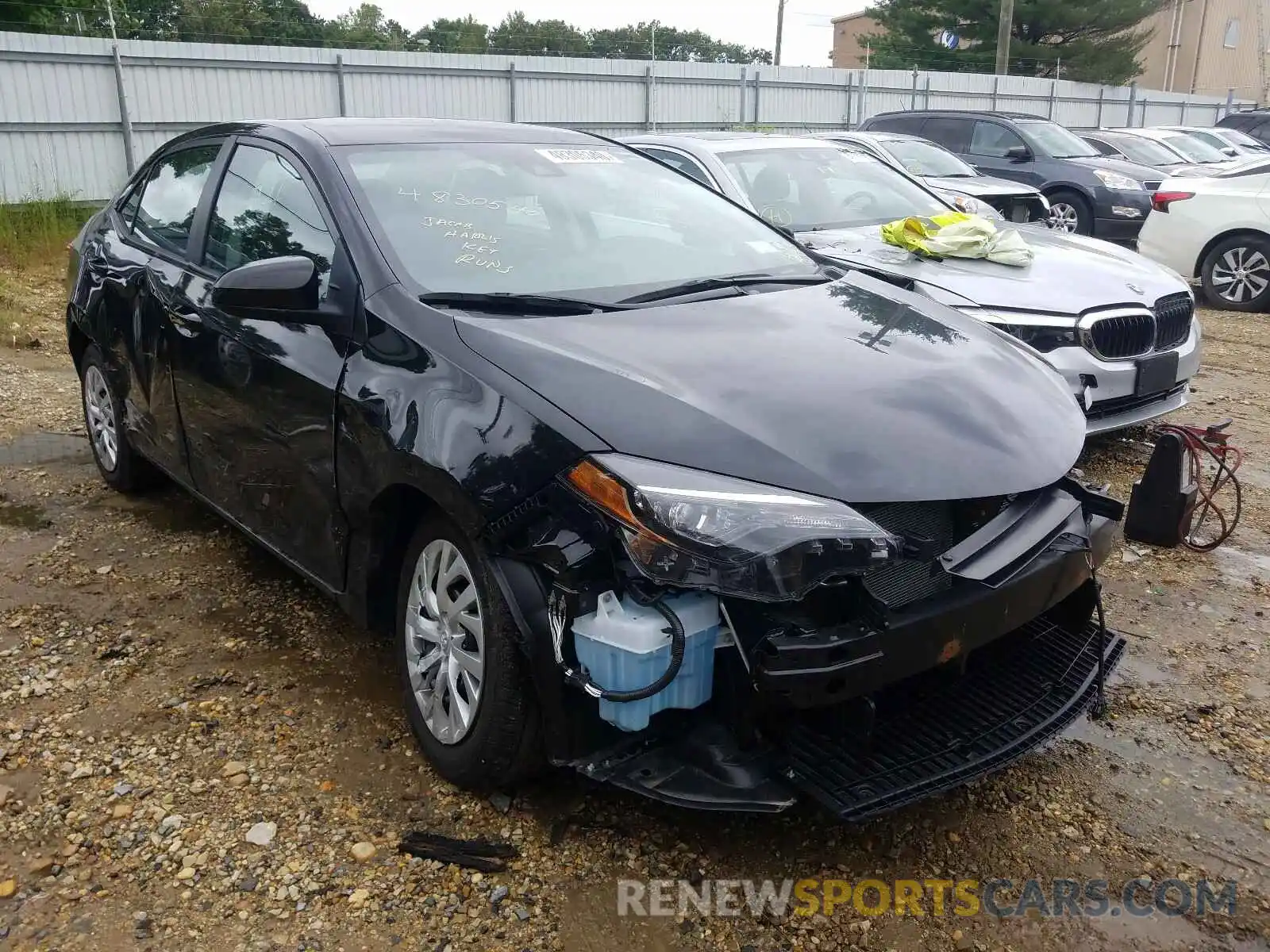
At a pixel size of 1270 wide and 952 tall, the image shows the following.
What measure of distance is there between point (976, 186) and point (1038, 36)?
31767mm

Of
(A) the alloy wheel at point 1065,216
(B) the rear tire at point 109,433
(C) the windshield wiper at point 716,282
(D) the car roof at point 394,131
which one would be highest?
(D) the car roof at point 394,131

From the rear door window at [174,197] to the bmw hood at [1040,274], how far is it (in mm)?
3017

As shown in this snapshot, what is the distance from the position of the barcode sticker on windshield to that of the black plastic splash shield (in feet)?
7.13

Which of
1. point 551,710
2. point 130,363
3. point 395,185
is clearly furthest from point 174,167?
point 551,710

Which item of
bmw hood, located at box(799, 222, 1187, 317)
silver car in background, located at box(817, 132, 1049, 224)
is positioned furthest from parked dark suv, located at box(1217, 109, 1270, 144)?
bmw hood, located at box(799, 222, 1187, 317)

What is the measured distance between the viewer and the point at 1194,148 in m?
17.8

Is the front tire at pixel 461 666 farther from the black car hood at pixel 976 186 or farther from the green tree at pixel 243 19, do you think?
the green tree at pixel 243 19

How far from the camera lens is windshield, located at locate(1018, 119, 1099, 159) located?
13.5m

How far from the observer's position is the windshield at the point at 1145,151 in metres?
16.9

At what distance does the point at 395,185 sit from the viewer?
10.7 ft

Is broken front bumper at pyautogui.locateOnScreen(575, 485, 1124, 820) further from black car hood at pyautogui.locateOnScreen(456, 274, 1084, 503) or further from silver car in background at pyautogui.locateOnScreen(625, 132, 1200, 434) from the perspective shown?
silver car in background at pyautogui.locateOnScreen(625, 132, 1200, 434)

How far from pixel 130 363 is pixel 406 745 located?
2.25 metres

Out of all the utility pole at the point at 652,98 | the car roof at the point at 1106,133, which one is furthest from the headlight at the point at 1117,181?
the utility pole at the point at 652,98

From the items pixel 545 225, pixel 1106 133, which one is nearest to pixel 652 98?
pixel 1106 133
